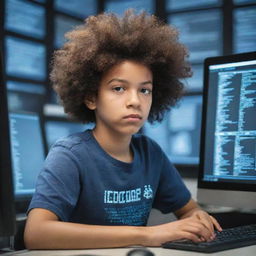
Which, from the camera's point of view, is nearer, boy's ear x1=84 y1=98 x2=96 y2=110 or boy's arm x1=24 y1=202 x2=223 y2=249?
boy's arm x1=24 y1=202 x2=223 y2=249

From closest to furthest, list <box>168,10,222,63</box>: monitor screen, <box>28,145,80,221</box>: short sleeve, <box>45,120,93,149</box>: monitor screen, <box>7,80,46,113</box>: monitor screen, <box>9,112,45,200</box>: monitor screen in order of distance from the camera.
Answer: <box>28,145,80,221</box>: short sleeve → <box>9,112,45,200</box>: monitor screen → <box>7,80,46,113</box>: monitor screen → <box>45,120,93,149</box>: monitor screen → <box>168,10,222,63</box>: monitor screen

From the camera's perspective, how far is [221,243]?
0.87m

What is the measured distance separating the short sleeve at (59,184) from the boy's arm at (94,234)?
22 mm

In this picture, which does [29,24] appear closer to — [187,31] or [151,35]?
[187,31]

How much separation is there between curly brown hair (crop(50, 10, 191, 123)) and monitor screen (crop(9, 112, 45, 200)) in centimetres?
33

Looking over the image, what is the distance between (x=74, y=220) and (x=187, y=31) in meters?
1.77

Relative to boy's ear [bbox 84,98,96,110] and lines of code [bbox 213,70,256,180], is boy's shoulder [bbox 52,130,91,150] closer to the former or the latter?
boy's ear [bbox 84,98,96,110]

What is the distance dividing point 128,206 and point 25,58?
1.59 m

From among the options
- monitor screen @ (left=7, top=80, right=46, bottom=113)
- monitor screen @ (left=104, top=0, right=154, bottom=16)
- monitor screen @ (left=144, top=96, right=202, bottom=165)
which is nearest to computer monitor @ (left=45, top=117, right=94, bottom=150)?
monitor screen @ (left=7, top=80, right=46, bottom=113)

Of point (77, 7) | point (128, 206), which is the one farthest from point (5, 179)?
point (77, 7)

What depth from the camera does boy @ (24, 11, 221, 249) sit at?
3.01 ft

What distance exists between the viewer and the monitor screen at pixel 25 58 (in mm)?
2408

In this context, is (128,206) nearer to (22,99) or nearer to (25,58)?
(22,99)

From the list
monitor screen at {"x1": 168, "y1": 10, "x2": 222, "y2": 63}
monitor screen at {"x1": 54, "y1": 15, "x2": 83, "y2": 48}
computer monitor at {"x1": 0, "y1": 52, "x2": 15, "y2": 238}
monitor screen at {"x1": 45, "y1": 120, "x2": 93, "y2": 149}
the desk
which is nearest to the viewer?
computer monitor at {"x1": 0, "y1": 52, "x2": 15, "y2": 238}
